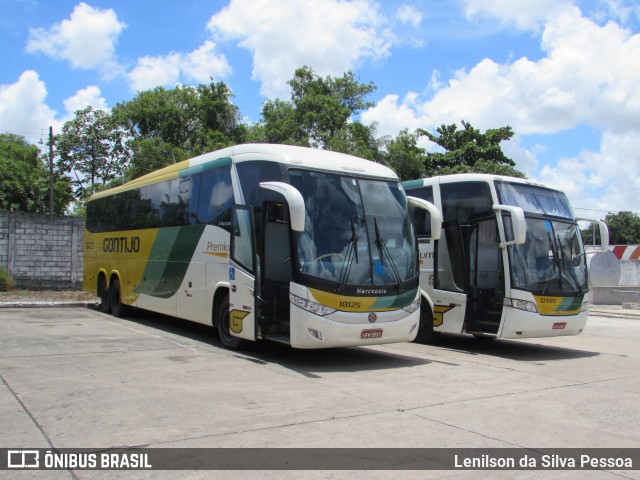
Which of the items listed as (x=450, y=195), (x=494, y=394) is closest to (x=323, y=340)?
(x=494, y=394)

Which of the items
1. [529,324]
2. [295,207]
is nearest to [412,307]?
[529,324]

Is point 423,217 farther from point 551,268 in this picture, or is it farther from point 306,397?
point 306,397

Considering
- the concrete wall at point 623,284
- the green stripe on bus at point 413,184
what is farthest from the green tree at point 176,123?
the green stripe on bus at point 413,184

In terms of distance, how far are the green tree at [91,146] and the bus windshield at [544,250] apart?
3609cm

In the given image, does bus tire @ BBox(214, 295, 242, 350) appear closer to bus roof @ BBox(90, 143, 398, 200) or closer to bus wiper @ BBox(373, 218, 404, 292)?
bus roof @ BBox(90, 143, 398, 200)

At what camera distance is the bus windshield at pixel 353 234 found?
890 cm

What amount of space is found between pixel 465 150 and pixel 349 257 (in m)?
29.2

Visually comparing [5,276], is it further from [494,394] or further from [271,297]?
[494,394]

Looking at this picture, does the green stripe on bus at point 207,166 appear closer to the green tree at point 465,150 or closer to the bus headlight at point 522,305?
the bus headlight at point 522,305

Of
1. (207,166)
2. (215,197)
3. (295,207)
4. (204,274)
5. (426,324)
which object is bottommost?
(426,324)

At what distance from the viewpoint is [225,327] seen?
10758 millimetres

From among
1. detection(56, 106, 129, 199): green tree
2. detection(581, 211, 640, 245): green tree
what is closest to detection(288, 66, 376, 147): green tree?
detection(56, 106, 129, 199): green tree

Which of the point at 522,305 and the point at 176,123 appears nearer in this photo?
the point at 522,305

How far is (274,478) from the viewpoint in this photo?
15.0 ft
